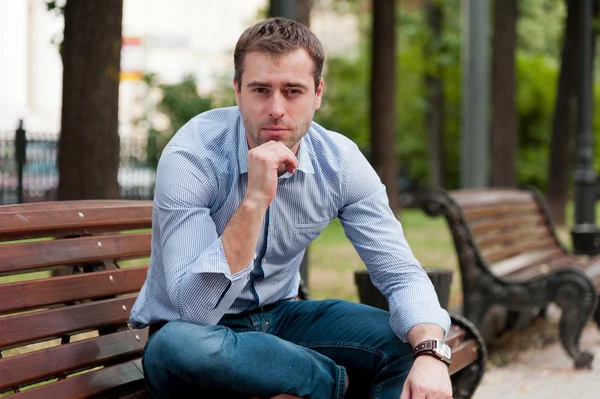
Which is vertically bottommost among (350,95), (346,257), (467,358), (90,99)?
(346,257)

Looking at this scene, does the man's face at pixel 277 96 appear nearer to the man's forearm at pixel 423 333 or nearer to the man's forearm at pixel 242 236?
the man's forearm at pixel 242 236

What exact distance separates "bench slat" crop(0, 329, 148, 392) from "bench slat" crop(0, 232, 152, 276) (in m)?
0.28

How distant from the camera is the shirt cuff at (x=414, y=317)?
3.01 m

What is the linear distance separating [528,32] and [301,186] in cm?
3305

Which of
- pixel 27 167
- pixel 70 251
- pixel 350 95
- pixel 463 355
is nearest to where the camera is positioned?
pixel 70 251

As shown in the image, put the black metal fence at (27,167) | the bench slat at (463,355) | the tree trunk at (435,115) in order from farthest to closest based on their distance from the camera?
1. the tree trunk at (435,115)
2. the black metal fence at (27,167)
3. the bench slat at (463,355)

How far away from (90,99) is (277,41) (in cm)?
394

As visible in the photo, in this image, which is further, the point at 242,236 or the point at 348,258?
the point at 348,258

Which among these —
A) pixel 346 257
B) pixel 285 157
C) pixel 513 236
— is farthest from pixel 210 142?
pixel 346 257

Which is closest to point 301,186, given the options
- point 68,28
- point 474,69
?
point 68,28

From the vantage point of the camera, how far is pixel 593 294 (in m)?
5.88

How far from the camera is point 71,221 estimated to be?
10.7ft

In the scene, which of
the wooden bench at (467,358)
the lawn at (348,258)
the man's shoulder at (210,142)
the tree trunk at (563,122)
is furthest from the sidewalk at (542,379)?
the tree trunk at (563,122)

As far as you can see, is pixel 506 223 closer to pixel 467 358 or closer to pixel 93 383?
pixel 467 358
